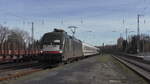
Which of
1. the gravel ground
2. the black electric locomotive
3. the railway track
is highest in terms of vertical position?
the black electric locomotive

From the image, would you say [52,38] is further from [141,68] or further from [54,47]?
[141,68]

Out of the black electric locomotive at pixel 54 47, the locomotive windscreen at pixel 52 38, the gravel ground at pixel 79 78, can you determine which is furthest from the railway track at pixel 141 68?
the locomotive windscreen at pixel 52 38

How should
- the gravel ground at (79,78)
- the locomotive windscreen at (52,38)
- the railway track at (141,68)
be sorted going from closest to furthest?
1. the gravel ground at (79,78)
2. the railway track at (141,68)
3. the locomotive windscreen at (52,38)

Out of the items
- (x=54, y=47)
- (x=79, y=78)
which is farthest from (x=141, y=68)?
(x=79, y=78)

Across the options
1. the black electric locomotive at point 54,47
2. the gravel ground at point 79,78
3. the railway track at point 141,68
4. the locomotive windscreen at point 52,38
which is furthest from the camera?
the locomotive windscreen at point 52,38

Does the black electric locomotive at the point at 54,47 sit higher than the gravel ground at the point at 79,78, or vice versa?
the black electric locomotive at the point at 54,47

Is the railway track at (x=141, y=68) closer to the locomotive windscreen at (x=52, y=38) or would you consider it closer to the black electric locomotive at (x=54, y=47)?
the black electric locomotive at (x=54, y=47)

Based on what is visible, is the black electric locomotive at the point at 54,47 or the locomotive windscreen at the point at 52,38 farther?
the locomotive windscreen at the point at 52,38

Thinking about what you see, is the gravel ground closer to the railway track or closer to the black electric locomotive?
the railway track

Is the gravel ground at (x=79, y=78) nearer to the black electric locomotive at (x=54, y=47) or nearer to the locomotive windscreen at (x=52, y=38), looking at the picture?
the black electric locomotive at (x=54, y=47)

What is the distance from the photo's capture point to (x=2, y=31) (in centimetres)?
8906

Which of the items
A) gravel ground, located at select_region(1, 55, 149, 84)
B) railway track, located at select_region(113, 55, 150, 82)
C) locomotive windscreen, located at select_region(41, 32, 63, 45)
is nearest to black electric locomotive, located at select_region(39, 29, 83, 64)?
locomotive windscreen, located at select_region(41, 32, 63, 45)

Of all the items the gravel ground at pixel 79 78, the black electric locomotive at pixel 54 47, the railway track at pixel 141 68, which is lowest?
the railway track at pixel 141 68

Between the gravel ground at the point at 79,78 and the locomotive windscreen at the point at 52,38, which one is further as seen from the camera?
the locomotive windscreen at the point at 52,38
